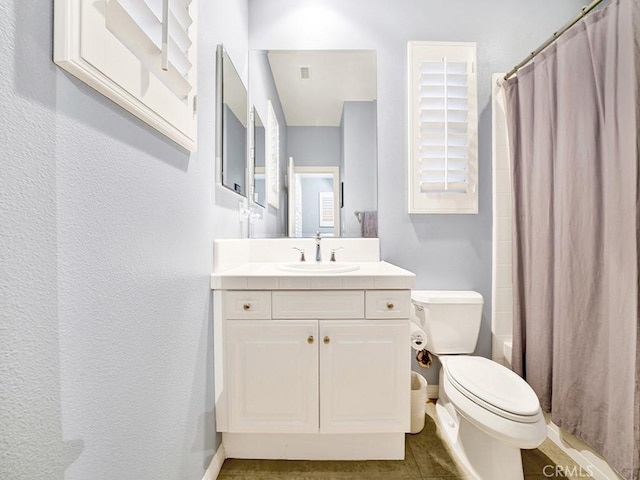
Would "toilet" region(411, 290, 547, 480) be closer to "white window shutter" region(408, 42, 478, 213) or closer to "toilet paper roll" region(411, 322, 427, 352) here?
"toilet paper roll" region(411, 322, 427, 352)

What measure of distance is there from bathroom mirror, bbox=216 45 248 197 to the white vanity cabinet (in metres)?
0.62

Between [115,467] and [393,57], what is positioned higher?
[393,57]

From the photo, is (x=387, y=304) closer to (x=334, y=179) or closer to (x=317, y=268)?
(x=317, y=268)

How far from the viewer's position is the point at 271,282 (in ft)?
4.16

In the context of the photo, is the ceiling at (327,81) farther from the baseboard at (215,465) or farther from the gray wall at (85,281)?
the baseboard at (215,465)

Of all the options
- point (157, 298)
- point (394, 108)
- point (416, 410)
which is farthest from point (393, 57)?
point (416, 410)

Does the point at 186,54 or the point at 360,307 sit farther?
the point at 360,307

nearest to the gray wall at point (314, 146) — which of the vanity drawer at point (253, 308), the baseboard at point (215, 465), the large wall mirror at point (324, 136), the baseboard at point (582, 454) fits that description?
the large wall mirror at point (324, 136)

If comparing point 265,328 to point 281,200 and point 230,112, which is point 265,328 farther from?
point 230,112

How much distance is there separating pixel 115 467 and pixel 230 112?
145 centimetres

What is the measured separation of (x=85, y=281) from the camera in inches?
24.0

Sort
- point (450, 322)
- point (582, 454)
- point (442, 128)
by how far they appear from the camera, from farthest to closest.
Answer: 1. point (442, 128)
2. point (450, 322)
3. point (582, 454)

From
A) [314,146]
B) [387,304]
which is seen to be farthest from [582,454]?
[314,146]

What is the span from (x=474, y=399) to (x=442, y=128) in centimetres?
149
